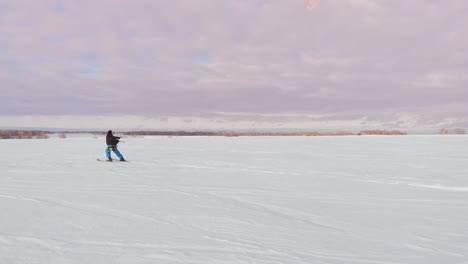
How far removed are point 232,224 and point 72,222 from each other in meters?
2.21

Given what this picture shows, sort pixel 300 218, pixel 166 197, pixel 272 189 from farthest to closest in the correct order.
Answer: pixel 272 189
pixel 166 197
pixel 300 218

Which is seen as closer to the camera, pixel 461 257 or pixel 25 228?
pixel 461 257

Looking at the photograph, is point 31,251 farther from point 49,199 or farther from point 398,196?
point 398,196

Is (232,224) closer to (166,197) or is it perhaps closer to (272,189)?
(166,197)

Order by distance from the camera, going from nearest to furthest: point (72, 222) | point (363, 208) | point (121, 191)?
point (72, 222)
point (363, 208)
point (121, 191)

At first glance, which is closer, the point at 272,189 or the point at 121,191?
the point at 121,191

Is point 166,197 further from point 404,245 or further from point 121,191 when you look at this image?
point 404,245

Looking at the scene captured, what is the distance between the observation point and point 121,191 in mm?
6684

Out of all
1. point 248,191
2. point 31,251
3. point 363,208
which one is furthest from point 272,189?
point 31,251

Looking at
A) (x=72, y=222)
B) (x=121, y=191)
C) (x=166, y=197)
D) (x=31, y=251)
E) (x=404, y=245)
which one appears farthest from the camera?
(x=121, y=191)

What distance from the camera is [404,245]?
3.80 meters

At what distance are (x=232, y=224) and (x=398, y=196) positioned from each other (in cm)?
424

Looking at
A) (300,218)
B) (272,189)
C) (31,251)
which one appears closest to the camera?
(31,251)

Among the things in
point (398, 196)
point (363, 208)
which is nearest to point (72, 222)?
point (363, 208)
